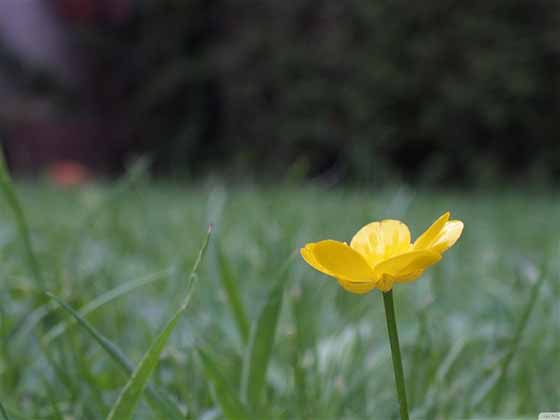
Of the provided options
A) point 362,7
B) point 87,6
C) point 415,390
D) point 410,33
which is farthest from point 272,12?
point 415,390

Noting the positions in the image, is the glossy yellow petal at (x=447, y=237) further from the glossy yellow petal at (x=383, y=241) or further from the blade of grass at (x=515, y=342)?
the blade of grass at (x=515, y=342)

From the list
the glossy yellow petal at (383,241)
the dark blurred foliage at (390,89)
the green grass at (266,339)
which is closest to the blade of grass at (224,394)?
the green grass at (266,339)

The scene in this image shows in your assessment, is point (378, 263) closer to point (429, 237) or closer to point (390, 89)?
point (429, 237)

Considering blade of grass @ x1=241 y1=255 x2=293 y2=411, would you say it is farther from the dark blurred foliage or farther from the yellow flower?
the dark blurred foliage

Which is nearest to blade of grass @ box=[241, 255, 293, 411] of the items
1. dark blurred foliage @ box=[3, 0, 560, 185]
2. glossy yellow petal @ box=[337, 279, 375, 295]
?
glossy yellow petal @ box=[337, 279, 375, 295]

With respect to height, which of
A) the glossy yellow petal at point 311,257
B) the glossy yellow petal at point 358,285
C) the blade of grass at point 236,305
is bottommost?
the glossy yellow petal at point 358,285

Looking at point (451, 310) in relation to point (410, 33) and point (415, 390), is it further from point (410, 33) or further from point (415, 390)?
point (410, 33)
